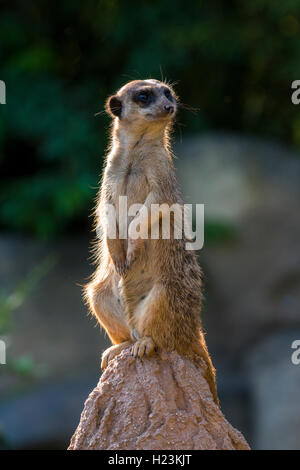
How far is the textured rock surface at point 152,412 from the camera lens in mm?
2705

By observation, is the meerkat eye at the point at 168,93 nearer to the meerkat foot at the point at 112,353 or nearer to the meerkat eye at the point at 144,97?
the meerkat eye at the point at 144,97

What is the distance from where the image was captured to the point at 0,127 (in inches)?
305

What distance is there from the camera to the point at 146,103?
3395mm

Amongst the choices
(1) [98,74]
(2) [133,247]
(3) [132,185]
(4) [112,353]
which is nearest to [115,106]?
(3) [132,185]

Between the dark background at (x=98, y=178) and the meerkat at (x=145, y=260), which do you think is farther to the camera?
the dark background at (x=98, y=178)

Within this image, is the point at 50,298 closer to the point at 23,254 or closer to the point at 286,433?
the point at 23,254

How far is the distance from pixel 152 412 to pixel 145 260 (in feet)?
2.25

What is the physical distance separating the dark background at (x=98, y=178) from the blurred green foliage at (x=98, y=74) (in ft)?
0.05

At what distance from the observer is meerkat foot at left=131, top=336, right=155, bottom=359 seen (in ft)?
9.88

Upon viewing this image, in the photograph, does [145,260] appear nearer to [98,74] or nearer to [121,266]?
[121,266]

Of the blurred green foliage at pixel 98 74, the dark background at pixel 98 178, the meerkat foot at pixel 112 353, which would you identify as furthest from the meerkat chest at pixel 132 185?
the blurred green foliage at pixel 98 74

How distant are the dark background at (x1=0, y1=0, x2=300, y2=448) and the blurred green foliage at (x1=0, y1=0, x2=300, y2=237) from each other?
0.05 ft

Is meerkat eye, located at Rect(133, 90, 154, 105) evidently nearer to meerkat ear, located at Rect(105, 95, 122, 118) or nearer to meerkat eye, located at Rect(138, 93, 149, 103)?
meerkat eye, located at Rect(138, 93, 149, 103)

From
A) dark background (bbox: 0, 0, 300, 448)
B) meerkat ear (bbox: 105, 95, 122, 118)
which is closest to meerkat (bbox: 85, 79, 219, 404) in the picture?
meerkat ear (bbox: 105, 95, 122, 118)
